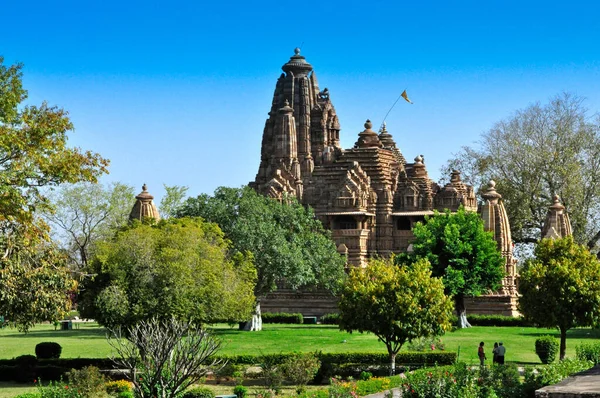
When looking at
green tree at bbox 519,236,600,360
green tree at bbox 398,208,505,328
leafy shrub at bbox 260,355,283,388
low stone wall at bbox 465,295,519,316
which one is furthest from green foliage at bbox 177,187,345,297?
leafy shrub at bbox 260,355,283,388

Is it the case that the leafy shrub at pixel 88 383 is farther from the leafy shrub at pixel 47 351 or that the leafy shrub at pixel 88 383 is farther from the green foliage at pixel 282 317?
the green foliage at pixel 282 317

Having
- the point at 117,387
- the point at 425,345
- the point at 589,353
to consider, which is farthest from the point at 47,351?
the point at 589,353

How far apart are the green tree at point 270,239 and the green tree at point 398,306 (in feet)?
64.7

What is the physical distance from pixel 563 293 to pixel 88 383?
1906 centimetres

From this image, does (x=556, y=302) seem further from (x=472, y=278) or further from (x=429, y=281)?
(x=472, y=278)

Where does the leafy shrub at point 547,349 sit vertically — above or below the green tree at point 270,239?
below

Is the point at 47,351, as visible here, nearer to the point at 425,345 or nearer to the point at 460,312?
the point at 425,345

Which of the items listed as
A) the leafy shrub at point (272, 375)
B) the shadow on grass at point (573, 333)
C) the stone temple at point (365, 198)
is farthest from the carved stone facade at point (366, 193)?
the leafy shrub at point (272, 375)

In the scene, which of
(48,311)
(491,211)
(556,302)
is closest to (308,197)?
(491,211)

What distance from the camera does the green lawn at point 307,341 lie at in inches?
1775

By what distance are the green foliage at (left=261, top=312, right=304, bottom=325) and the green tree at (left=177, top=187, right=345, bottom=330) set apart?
304cm

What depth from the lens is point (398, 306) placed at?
36.2 meters

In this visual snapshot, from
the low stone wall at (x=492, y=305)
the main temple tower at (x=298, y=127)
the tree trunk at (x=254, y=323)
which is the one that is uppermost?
the main temple tower at (x=298, y=127)

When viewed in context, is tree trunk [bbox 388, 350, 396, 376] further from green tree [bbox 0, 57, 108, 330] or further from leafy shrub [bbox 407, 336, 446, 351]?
green tree [bbox 0, 57, 108, 330]
